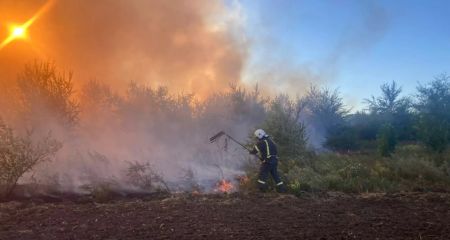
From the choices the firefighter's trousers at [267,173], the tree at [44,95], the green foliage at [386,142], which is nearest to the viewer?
the firefighter's trousers at [267,173]

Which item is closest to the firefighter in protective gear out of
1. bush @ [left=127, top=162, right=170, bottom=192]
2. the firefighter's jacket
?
the firefighter's jacket

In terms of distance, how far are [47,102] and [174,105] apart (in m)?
8.16

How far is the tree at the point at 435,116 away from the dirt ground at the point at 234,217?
1010 centimetres

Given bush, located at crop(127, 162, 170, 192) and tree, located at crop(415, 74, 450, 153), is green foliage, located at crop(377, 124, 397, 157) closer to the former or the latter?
tree, located at crop(415, 74, 450, 153)

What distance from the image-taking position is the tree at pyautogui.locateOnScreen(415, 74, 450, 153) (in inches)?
800

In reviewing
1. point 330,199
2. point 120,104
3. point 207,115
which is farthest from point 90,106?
point 330,199

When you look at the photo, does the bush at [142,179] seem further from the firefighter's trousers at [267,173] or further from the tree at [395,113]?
the tree at [395,113]

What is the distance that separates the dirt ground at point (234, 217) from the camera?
704 cm

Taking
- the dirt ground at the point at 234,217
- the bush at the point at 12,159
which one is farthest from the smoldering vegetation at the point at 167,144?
the dirt ground at the point at 234,217

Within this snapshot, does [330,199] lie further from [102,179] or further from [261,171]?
Answer: [102,179]

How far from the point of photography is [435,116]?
22.5 m

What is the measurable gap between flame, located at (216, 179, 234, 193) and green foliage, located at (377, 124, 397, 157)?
9.94m

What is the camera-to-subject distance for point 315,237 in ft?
22.3

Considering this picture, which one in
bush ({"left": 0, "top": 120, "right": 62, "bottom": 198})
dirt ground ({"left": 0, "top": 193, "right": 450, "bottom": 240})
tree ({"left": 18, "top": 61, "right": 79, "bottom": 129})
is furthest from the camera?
tree ({"left": 18, "top": 61, "right": 79, "bottom": 129})
